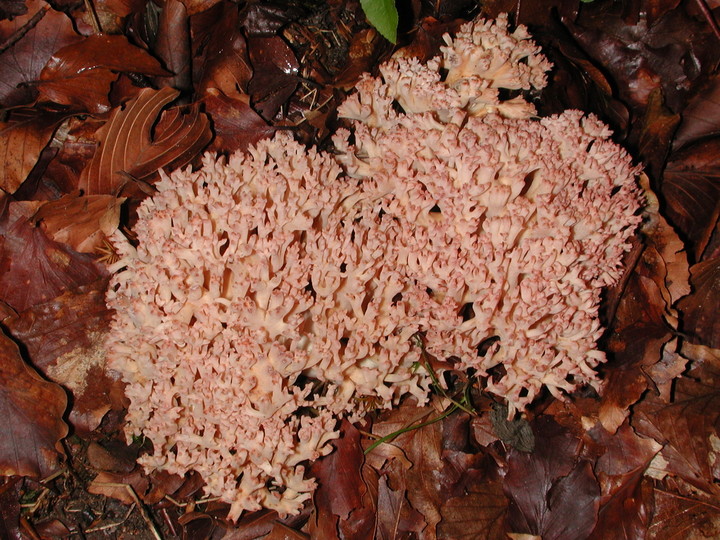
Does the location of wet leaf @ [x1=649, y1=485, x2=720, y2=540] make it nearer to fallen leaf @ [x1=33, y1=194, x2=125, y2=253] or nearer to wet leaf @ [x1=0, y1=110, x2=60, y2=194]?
fallen leaf @ [x1=33, y1=194, x2=125, y2=253]

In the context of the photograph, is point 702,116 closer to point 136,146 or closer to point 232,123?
point 232,123

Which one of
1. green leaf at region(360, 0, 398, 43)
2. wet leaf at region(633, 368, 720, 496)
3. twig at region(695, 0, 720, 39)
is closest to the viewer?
green leaf at region(360, 0, 398, 43)

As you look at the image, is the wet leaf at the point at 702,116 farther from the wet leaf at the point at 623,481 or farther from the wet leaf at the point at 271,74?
the wet leaf at the point at 271,74

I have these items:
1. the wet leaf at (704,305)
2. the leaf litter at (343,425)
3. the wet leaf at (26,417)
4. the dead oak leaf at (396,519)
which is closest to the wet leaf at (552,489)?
the leaf litter at (343,425)

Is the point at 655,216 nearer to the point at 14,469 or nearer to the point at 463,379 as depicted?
the point at 463,379

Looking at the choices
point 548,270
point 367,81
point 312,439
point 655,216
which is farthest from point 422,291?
point 655,216

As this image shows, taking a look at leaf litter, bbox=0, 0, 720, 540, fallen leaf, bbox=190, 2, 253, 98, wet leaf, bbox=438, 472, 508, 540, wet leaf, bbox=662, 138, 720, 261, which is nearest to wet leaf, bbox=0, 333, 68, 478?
leaf litter, bbox=0, 0, 720, 540

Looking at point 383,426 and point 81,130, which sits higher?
point 81,130
